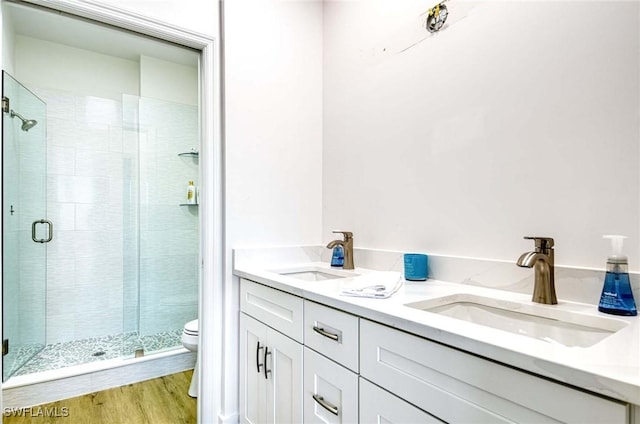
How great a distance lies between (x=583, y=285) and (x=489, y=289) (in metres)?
0.28

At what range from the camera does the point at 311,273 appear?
186 centimetres

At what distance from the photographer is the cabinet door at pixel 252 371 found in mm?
1505

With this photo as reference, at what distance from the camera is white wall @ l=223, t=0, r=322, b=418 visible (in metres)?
1.77

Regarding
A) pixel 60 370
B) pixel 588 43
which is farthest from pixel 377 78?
pixel 60 370

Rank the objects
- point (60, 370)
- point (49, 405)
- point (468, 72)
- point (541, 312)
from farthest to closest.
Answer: point (60, 370) < point (49, 405) < point (468, 72) < point (541, 312)

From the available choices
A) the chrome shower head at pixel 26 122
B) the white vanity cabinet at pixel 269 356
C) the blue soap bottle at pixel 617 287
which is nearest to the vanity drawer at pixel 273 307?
the white vanity cabinet at pixel 269 356

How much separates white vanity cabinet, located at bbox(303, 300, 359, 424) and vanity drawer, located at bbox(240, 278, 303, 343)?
7cm

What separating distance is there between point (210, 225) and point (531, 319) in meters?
1.38

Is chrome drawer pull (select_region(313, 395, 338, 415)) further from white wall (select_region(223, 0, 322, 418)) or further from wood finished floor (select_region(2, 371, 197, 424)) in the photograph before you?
wood finished floor (select_region(2, 371, 197, 424))

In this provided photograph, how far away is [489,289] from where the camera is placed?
1230mm

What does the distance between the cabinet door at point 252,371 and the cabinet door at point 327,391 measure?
344mm

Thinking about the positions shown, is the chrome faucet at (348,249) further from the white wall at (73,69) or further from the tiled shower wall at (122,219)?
the white wall at (73,69)

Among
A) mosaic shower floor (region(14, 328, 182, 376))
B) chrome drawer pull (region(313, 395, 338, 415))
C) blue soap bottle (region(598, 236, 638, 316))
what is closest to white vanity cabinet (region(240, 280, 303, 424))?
chrome drawer pull (region(313, 395, 338, 415))

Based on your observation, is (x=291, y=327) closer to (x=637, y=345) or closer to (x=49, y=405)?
(x=637, y=345)
